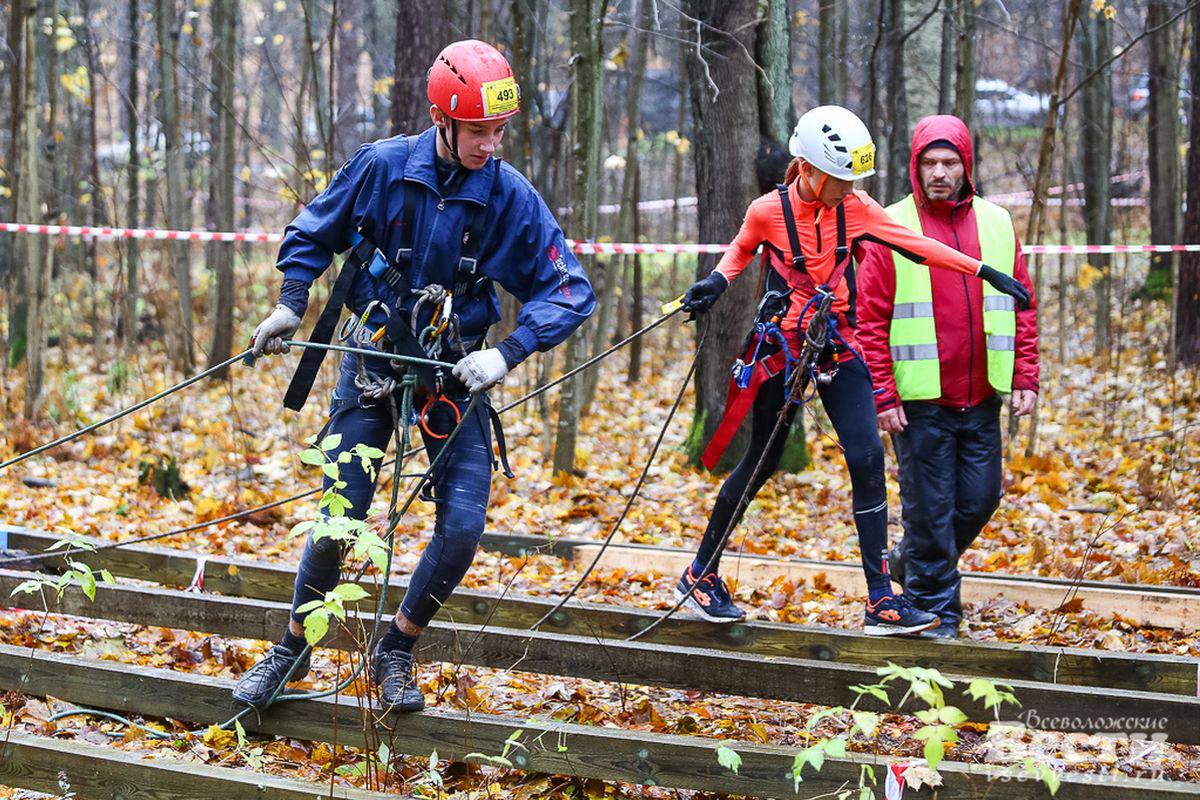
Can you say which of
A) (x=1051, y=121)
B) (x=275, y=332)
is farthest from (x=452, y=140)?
(x=1051, y=121)

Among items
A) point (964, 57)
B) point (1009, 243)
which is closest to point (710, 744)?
point (1009, 243)

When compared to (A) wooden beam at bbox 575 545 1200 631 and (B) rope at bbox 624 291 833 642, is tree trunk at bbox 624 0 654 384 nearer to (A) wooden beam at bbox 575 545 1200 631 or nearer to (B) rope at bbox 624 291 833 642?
(A) wooden beam at bbox 575 545 1200 631

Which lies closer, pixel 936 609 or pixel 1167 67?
pixel 936 609

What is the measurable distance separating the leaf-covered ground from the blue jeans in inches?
21.6

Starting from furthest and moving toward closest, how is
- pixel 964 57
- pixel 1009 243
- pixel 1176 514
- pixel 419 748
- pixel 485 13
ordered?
pixel 485 13 < pixel 964 57 < pixel 1176 514 < pixel 1009 243 < pixel 419 748

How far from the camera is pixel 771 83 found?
8531mm

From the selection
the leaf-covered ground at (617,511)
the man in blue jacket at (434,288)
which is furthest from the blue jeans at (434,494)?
the leaf-covered ground at (617,511)

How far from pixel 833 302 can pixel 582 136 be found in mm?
4033

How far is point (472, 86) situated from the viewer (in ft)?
13.2

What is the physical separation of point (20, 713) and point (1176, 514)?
6.56m

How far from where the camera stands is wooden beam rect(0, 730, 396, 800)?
383cm

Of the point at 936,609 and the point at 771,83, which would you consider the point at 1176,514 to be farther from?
the point at 771,83

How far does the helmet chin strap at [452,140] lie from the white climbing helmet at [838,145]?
145 cm

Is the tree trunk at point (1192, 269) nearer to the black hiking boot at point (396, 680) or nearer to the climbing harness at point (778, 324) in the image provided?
the climbing harness at point (778, 324)
